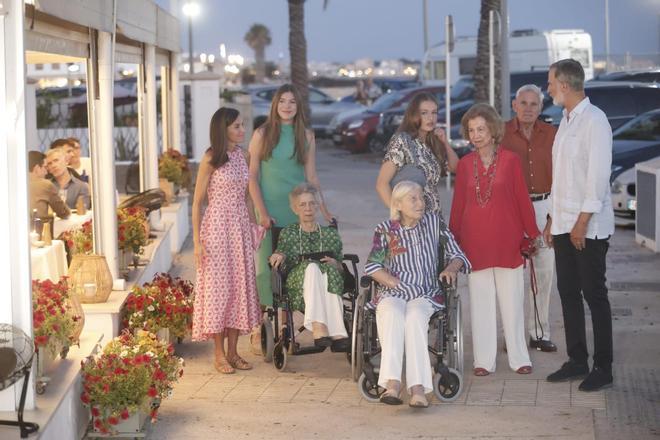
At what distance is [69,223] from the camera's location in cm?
1053

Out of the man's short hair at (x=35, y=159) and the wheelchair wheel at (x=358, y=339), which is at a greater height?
the man's short hair at (x=35, y=159)

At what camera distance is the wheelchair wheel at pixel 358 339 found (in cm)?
764

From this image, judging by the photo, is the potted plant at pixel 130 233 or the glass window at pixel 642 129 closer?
the potted plant at pixel 130 233

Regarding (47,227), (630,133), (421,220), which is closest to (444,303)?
(421,220)

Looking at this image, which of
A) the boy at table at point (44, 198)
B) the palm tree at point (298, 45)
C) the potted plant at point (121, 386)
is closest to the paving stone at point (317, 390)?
the potted plant at point (121, 386)

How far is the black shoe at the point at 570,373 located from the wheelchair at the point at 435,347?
0.64 meters

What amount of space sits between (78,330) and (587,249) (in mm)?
3016

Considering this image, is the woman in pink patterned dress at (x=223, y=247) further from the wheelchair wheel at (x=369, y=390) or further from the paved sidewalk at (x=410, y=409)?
the wheelchair wheel at (x=369, y=390)

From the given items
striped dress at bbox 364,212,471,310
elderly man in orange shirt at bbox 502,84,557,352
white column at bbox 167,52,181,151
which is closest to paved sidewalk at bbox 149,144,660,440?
elderly man in orange shirt at bbox 502,84,557,352

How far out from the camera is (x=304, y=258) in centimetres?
835

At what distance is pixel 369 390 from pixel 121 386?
1.58 metres

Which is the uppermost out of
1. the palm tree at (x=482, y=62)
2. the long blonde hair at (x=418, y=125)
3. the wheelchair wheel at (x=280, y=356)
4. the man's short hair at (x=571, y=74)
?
the palm tree at (x=482, y=62)

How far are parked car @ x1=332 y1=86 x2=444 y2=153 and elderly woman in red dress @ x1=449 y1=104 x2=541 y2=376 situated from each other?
22.1 meters

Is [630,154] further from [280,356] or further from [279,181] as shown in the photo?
[280,356]
